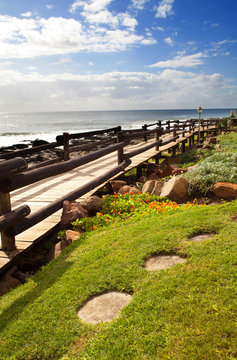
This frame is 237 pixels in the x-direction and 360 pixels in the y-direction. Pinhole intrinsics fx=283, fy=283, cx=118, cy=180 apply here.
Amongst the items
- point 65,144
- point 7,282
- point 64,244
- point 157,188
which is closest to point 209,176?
point 157,188

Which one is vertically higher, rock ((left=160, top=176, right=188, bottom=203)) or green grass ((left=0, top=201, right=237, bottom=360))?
rock ((left=160, top=176, right=188, bottom=203))

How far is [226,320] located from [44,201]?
4.62m

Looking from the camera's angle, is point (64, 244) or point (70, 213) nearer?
point (64, 244)

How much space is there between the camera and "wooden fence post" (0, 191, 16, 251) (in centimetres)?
361

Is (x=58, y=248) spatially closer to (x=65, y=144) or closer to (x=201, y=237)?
(x=201, y=237)

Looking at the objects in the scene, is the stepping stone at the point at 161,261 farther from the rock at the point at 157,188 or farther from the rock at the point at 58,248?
the rock at the point at 157,188

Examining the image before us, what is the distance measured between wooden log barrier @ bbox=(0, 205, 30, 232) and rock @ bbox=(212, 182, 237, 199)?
3588 millimetres

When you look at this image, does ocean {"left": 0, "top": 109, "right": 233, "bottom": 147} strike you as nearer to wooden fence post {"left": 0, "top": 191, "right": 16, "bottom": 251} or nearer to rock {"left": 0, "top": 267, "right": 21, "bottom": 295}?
wooden fence post {"left": 0, "top": 191, "right": 16, "bottom": 251}

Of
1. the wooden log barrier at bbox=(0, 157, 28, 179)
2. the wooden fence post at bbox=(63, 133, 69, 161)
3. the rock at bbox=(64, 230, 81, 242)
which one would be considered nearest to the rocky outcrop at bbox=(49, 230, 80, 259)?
the rock at bbox=(64, 230, 81, 242)

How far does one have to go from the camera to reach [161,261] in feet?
10.2

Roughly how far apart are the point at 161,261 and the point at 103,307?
2.79ft

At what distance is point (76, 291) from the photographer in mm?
2836

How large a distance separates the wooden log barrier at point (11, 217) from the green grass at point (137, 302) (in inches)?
29.1

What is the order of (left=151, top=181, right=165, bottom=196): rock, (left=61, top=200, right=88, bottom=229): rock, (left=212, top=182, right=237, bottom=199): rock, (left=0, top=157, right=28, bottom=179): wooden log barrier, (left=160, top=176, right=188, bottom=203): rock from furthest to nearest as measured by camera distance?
(left=151, top=181, right=165, bottom=196): rock < (left=160, top=176, right=188, bottom=203): rock < (left=212, top=182, right=237, bottom=199): rock < (left=61, top=200, right=88, bottom=229): rock < (left=0, top=157, right=28, bottom=179): wooden log barrier
